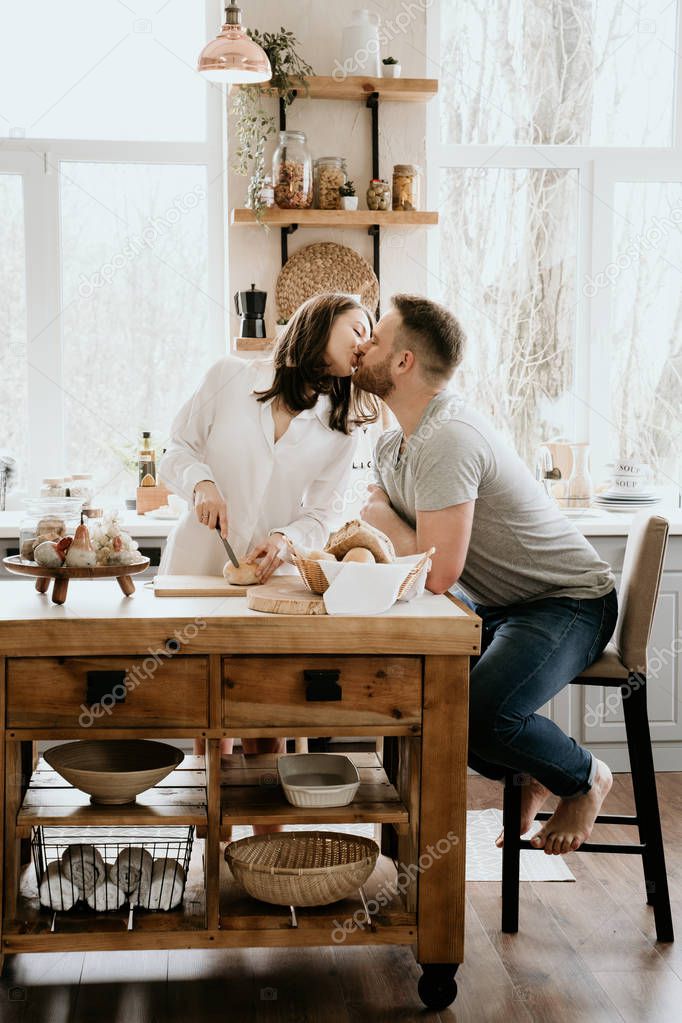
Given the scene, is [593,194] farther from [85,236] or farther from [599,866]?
[599,866]

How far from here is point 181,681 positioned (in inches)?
79.2

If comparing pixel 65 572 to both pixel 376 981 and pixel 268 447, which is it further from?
pixel 376 981

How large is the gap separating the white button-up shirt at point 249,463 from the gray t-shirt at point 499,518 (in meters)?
0.21

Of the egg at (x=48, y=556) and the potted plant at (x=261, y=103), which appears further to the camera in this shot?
the potted plant at (x=261, y=103)


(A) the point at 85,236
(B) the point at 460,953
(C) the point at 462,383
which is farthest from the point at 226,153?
(B) the point at 460,953

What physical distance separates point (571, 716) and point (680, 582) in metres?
0.55

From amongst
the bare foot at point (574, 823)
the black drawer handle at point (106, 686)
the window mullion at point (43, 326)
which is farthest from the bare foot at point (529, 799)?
the window mullion at point (43, 326)

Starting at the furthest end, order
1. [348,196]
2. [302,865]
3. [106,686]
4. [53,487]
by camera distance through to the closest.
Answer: [348,196] < [53,487] < [302,865] < [106,686]

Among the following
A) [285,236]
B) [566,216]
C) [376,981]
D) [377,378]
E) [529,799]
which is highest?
[566,216]

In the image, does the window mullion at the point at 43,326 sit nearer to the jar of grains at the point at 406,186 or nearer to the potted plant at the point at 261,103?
the potted plant at the point at 261,103

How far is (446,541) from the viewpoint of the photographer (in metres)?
2.23

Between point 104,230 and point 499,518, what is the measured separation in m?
2.20

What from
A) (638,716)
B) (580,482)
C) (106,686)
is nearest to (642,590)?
(638,716)

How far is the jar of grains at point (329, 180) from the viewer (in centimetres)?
368
